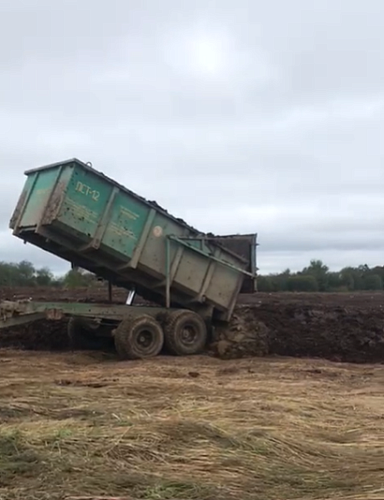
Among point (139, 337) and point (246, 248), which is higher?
point (246, 248)

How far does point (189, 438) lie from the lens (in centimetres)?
669

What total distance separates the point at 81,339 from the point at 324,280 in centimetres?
3482

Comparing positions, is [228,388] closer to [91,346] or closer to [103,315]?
[103,315]

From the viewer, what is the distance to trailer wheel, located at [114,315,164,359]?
13.6 meters

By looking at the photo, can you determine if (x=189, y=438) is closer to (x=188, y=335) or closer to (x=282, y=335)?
(x=188, y=335)

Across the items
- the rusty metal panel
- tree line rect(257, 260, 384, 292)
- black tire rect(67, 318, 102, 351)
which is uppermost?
tree line rect(257, 260, 384, 292)

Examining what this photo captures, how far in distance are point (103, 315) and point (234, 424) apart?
7020 millimetres

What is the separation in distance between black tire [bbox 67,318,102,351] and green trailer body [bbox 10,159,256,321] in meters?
1.17

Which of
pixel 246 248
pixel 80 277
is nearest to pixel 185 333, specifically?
pixel 246 248

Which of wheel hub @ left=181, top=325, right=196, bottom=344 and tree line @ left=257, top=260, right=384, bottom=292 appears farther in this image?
tree line @ left=257, top=260, right=384, bottom=292

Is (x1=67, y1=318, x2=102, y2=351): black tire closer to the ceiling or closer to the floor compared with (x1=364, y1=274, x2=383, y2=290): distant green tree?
closer to the floor

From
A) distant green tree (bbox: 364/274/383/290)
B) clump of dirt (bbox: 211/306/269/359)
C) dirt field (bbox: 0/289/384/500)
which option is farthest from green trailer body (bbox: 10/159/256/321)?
distant green tree (bbox: 364/274/383/290)

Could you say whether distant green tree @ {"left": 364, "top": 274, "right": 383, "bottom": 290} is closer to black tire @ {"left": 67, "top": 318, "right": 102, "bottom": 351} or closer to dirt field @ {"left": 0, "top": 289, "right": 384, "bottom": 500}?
black tire @ {"left": 67, "top": 318, "right": 102, "bottom": 351}

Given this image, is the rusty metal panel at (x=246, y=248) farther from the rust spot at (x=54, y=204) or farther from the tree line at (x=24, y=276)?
the tree line at (x=24, y=276)
